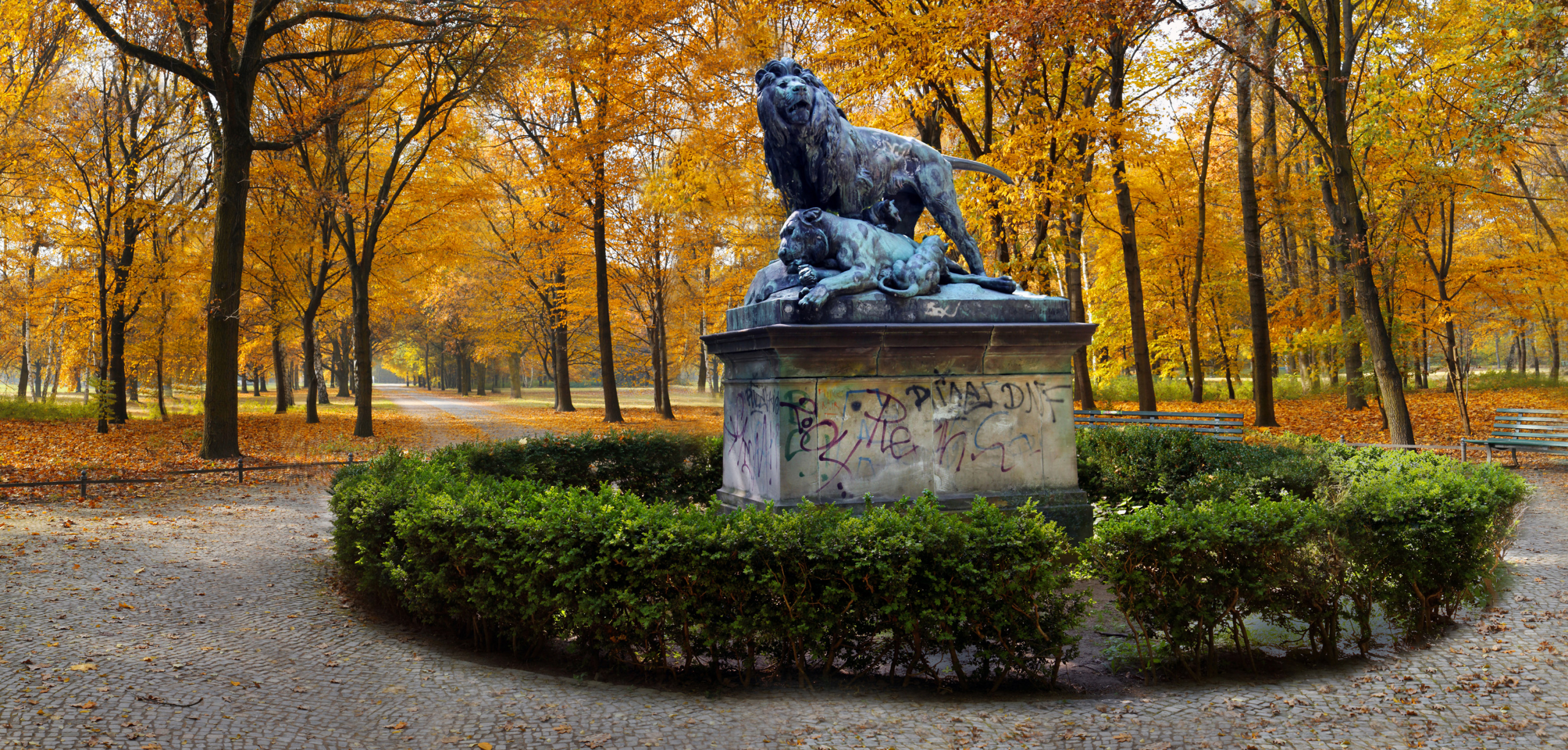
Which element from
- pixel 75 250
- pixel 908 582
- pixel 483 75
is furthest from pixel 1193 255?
pixel 75 250

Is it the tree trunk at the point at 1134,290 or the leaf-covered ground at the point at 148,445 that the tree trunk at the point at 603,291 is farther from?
the tree trunk at the point at 1134,290

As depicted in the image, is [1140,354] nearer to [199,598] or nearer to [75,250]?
[199,598]

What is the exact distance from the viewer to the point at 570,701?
416 cm

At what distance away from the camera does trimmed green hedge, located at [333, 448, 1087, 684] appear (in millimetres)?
4328

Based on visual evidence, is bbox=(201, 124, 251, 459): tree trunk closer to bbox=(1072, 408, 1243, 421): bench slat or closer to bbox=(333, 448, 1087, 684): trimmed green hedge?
bbox=(333, 448, 1087, 684): trimmed green hedge

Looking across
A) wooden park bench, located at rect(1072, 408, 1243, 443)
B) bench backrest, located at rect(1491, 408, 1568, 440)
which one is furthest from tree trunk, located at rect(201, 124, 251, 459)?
bench backrest, located at rect(1491, 408, 1568, 440)

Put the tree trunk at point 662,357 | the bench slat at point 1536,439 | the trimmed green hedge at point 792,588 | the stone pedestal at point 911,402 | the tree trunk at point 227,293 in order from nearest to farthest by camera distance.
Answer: the trimmed green hedge at point 792,588, the stone pedestal at point 911,402, the bench slat at point 1536,439, the tree trunk at point 227,293, the tree trunk at point 662,357

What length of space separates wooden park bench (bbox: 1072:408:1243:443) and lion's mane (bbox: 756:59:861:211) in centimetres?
718

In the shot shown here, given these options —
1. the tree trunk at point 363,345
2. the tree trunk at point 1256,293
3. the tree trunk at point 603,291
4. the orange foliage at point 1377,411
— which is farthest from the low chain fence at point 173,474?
the tree trunk at point 1256,293

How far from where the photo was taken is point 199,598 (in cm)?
Answer: 612

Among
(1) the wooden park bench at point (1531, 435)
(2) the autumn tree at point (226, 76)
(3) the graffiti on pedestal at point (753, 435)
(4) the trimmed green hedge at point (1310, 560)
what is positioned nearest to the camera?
(4) the trimmed green hedge at point (1310, 560)

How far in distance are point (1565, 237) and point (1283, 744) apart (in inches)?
1054

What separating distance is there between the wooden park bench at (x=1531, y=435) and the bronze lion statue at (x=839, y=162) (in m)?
9.50

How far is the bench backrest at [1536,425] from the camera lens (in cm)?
1233
